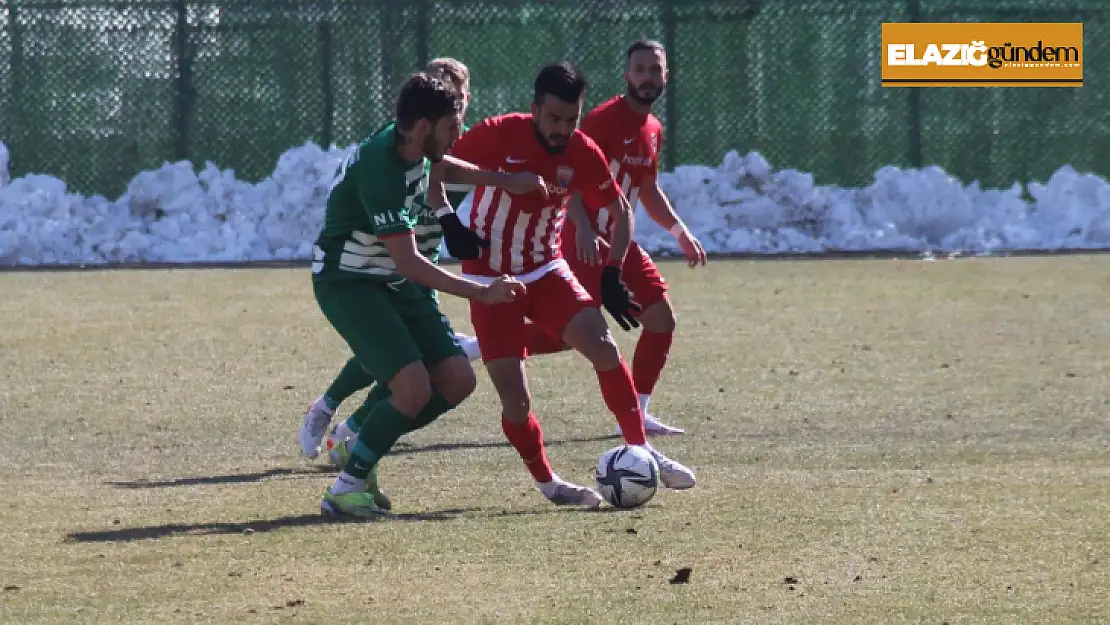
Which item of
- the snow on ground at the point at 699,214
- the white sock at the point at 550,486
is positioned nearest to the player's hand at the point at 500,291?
the white sock at the point at 550,486

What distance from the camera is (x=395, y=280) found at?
24.8 feet

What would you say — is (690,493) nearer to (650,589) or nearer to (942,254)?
(650,589)

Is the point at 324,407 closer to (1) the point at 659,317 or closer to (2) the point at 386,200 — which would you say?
(1) the point at 659,317

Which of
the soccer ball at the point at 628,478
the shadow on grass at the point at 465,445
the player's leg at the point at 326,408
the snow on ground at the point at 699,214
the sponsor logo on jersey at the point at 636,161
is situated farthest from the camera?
the snow on ground at the point at 699,214

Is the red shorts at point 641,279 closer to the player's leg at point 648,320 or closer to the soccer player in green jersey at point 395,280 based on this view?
the player's leg at point 648,320

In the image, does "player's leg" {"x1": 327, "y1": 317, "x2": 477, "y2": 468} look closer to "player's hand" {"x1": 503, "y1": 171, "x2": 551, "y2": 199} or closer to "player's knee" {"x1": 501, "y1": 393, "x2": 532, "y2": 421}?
"player's knee" {"x1": 501, "y1": 393, "x2": 532, "y2": 421}

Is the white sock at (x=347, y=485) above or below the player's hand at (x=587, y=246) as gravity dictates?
below

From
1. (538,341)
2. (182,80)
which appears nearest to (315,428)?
(538,341)

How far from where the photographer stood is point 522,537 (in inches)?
269

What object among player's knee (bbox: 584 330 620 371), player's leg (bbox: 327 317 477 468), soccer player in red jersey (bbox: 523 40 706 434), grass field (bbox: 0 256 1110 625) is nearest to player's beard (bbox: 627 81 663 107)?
soccer player in red jersey (bbox: 523 40 706 434)

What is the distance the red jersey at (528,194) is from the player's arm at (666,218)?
1.68 m

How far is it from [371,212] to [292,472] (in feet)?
6.91

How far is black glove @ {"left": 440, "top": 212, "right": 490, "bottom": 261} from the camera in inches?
309

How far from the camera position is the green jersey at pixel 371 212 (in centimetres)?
704
